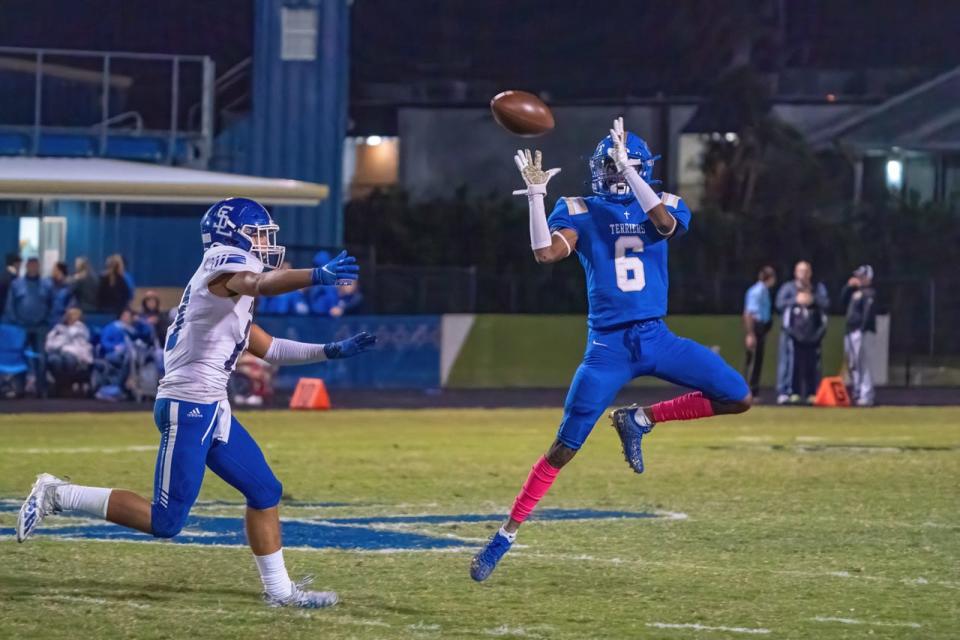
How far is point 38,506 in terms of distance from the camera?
727 cm

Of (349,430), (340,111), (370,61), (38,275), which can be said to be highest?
(370,61)

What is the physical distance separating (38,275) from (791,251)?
15768 millimetres

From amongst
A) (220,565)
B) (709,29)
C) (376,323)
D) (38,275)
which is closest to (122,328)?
(38,275)

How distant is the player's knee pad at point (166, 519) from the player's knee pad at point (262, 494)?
0.26 m

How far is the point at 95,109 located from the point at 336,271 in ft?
70.6

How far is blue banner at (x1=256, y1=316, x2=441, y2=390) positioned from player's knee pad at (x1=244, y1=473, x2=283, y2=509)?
14.2 metres

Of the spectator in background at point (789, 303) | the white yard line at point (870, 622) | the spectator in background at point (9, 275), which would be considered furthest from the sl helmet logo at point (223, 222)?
the spectator in background at point (789, 303)

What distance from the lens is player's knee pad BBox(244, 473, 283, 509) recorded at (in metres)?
7.12

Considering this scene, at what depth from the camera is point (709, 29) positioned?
37.8 m

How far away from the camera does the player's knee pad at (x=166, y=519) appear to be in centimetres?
704

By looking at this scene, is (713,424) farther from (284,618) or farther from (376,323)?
(284,618)

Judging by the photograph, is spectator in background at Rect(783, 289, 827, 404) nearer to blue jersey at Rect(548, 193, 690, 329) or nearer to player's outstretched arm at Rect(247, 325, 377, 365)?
blue jersey at Rect(548, 193, 690, 329)

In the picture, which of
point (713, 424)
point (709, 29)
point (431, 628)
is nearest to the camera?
point (431, 628)

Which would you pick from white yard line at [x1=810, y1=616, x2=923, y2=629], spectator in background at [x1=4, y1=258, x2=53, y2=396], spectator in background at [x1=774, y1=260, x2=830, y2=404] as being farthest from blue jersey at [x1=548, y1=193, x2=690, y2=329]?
spectator in background at [x1=4, y1=258, x2=53, y2=396]
